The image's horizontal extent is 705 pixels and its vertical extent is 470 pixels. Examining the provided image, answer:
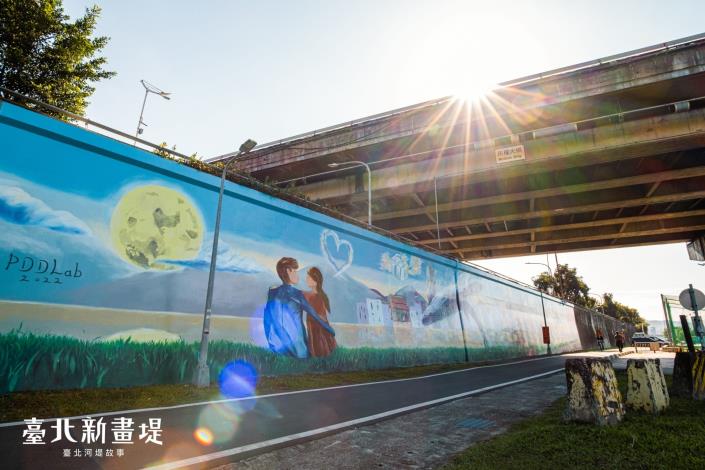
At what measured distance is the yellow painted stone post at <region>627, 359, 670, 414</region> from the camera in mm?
6305

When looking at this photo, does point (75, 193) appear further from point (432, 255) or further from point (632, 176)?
point (632, 176)

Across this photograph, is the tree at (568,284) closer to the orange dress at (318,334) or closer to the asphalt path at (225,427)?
the orange dress at (318,334)

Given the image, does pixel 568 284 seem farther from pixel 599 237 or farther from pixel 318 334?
pixel 318 334

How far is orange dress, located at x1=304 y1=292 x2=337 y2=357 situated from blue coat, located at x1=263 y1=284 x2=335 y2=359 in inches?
10.1

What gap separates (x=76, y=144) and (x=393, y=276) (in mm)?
14666

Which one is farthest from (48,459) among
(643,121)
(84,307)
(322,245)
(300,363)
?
(643,121)

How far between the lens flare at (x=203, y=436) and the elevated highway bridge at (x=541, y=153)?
701 inches

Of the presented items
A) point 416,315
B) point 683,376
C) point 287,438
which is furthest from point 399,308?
point 287,438

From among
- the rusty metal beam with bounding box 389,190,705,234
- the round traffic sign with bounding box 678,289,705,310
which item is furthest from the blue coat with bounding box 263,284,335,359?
the rusty metal beam with bounding box 389,190,705,234

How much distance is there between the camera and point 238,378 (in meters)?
11.4

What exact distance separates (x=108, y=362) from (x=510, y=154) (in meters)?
20.2

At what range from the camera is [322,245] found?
1606cm

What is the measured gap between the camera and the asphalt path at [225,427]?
4.04m
